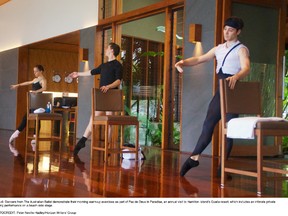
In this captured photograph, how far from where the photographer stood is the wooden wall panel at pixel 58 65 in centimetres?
1192

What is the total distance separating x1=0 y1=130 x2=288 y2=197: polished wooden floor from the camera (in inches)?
107

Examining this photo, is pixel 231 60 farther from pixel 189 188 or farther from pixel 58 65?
pixel 58 65

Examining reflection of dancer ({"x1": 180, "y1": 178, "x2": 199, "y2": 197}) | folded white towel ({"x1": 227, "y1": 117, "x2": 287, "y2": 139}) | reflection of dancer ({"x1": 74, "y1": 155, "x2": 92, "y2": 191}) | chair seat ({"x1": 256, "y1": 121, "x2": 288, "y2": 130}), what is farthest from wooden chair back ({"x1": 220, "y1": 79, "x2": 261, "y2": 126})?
reflection of dancer ({"x1": 74, "y1": 155, "x2": 92, "y2": 191})

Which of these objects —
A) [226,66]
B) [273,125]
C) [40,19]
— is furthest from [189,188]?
[40,19]

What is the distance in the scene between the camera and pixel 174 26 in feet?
21.0

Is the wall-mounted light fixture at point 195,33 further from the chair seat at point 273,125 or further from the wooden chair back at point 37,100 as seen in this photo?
the chair seat at point 273,125

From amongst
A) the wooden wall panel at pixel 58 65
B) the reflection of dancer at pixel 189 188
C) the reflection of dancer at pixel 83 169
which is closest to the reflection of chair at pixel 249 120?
the reflection of dancer at pixel 189 188

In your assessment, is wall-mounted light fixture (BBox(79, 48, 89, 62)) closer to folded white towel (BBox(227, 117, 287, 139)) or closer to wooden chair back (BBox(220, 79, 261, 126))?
wooden chair back (BBox(220, 79, 261, 126))

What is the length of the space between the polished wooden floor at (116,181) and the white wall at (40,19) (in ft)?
14.9

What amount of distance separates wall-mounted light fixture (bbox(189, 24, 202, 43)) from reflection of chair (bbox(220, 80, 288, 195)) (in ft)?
7.95

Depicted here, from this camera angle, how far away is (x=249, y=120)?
9.49 feet

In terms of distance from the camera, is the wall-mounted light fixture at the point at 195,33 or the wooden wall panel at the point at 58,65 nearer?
the wall-mounted light fixture at the point at 195,33

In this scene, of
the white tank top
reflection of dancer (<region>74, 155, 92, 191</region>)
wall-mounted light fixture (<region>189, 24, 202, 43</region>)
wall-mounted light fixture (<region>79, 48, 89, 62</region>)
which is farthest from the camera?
wall-mounted light fixture (<region>79, 48, 89, 62</region>)
